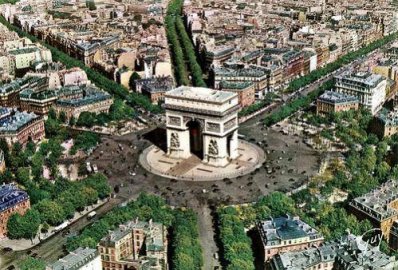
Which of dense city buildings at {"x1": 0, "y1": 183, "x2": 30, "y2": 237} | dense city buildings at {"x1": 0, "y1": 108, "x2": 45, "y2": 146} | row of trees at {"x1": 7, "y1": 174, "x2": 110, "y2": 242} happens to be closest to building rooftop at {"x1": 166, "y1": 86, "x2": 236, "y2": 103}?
row of trees at {"x1": 7, "y1": 174, "x2": 110, "y2": 242}

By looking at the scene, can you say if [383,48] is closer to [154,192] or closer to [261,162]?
[261,162]

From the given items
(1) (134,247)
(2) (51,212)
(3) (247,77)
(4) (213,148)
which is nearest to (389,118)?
(4) (213,148)

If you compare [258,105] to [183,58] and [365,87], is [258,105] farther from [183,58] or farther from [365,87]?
[183,58]

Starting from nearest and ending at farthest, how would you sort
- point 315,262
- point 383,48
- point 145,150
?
point 315,262 < point 145,150 < point 383,48

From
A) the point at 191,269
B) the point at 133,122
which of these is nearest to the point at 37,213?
the point at 191,269

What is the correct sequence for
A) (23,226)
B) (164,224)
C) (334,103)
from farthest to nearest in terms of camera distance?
(334,103) < (23,226) < (164,224)

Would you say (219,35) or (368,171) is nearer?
(368,171)
